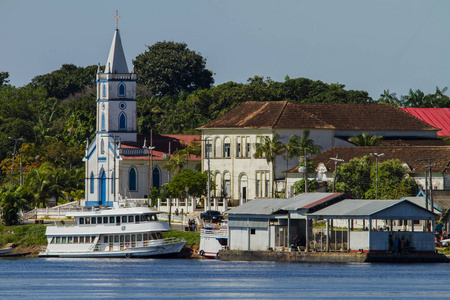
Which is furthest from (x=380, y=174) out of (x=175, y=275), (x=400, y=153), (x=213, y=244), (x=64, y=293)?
(x=64, y=293)

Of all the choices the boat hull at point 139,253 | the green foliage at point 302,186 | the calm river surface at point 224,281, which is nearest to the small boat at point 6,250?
the boat hull at point 139,253

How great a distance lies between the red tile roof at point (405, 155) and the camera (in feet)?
310

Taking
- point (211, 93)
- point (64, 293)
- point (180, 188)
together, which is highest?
point (211, 93)

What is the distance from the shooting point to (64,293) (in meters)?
63.6

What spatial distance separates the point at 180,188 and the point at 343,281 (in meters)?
38.5

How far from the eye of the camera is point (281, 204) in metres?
81.8

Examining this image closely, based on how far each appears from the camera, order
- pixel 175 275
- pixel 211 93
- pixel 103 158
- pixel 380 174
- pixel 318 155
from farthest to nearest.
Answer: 1. pixel 211 93
2. pixel 103 158
3. pixel 318 155
4. pixel 380 174
5. pixel 175 275

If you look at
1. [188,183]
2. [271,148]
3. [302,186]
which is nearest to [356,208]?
[302,186]

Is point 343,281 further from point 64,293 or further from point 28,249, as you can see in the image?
point 28,249

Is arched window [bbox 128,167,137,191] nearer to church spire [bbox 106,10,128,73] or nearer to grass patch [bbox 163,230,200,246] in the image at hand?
church spire [bbox 106,10,128,73]

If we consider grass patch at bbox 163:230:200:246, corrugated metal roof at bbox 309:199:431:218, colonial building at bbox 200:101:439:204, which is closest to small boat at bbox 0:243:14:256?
grass patch at bbox 163:230:200:246

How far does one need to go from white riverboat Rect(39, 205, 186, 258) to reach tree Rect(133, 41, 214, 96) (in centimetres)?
6758

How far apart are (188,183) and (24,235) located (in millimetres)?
14602

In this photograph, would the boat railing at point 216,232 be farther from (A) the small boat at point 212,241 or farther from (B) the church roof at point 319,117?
(B) the church roof at point 319,117
